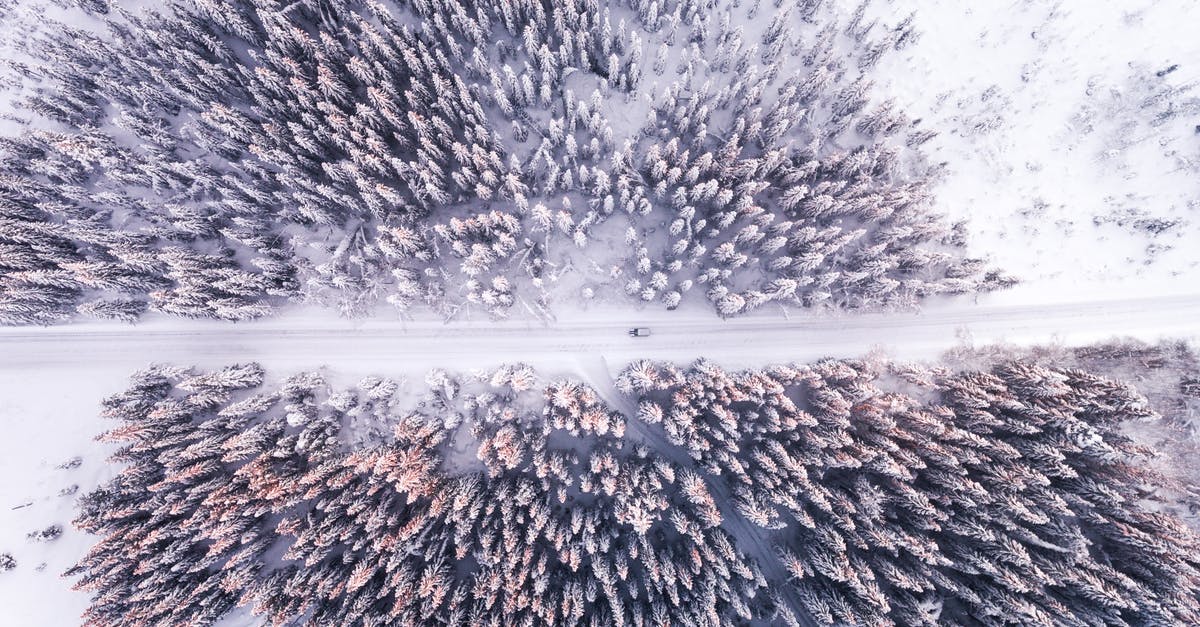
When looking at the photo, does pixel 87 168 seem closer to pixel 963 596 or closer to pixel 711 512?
pixel 711 512

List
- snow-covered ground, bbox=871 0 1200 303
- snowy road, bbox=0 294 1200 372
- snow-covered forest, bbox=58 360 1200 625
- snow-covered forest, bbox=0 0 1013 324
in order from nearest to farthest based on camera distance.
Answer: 1. snow-covered forest, bbox=58 360 1200 625
2. snow-covered forest, bbox=0 0 1013 324
3. snowy road, bbox=0 294 1200 372
4. snow-covered ground, bbox=871 0 1200 303

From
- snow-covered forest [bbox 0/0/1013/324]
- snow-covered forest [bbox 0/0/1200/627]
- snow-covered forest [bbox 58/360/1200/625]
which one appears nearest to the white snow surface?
snow-covered forest [bbox 0/0/1200/627]

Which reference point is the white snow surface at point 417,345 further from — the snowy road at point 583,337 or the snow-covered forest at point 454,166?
the snow-covered forest at point 454,166

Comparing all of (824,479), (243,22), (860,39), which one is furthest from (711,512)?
(243,22)

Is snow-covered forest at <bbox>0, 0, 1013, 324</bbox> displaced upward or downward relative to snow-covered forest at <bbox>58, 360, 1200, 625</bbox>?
upward

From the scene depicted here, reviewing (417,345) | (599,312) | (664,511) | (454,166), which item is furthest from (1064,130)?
(417,345)

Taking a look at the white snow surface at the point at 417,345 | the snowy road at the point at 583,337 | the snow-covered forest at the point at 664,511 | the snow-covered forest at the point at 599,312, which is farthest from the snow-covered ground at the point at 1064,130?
the snow-covered forest at the point at 664,511

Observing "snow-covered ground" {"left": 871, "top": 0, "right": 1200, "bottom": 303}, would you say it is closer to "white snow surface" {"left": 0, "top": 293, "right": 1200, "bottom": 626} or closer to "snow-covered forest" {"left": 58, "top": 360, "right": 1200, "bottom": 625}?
A: "white snow surface" {"left": 0, "top": 293, "right": 1200, "bottom": 626}
